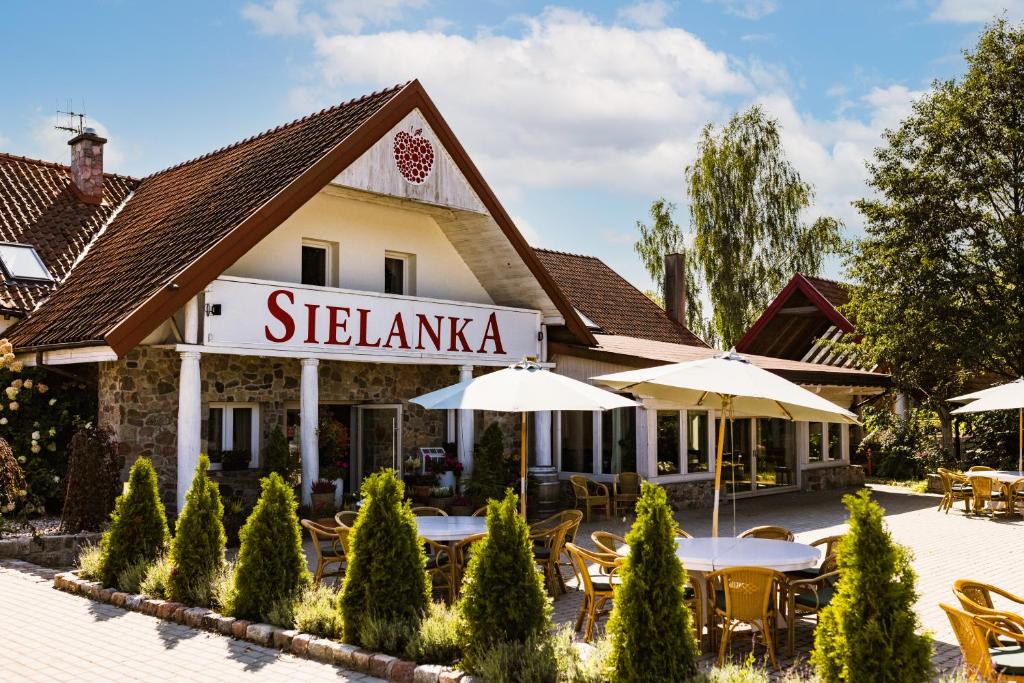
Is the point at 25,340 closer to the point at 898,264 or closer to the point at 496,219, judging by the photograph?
the point at 496,219

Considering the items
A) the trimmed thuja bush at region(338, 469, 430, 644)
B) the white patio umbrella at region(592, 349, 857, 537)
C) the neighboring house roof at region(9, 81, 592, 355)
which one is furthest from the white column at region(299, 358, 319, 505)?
the trimmed thuja bush at region(338, 469, 430, 644)

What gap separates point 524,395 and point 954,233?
1622 centimetres

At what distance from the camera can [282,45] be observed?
12016 millimetres

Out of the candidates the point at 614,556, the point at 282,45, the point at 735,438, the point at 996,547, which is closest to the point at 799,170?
the point at 735,438

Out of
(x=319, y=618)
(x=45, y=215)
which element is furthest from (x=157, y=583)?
(x=45, y=215)

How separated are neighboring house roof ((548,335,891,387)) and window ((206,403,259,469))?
563 cm

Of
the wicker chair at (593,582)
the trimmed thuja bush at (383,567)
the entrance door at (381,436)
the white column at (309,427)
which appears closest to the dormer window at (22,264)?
the white column at (309,427)

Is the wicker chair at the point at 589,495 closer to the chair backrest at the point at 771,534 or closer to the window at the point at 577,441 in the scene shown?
the window at the point at 577,441

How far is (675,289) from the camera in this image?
26.7 metres

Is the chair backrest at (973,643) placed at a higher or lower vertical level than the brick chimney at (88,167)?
lower

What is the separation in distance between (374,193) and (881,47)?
822 cm

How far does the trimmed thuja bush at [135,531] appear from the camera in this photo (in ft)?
31.6

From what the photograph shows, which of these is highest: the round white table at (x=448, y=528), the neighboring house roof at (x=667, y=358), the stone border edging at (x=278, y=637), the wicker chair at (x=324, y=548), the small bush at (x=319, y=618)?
the neighboring house roof at (x=667, y=358)

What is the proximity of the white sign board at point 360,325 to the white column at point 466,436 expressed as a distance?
23 centimetres
